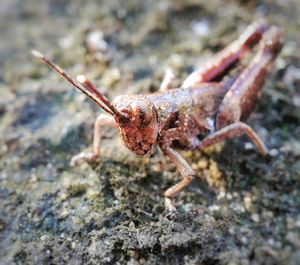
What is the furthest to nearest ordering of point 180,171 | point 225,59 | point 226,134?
point 225,59, point 226,134, point 180,171

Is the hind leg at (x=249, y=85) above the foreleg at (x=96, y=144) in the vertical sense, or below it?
above

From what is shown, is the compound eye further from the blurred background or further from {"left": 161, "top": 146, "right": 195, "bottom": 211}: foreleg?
the blurred background

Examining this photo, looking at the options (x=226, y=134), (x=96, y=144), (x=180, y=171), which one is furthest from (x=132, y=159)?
(x=226, y=134)

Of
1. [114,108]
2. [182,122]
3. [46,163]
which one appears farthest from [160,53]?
[114,108]

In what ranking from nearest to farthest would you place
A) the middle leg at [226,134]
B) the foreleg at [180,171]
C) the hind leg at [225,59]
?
the foreleg at [180,171]
the middle leg at [226,134]
the hind leg at [225,59]

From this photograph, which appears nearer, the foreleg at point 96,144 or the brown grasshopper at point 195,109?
the brown grasshopper at point 195,109

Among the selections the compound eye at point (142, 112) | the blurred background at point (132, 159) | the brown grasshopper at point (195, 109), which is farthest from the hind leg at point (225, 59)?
the compound eye at point (142, 112)

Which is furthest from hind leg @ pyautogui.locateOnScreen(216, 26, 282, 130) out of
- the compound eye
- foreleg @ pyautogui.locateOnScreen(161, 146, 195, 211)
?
the compound eye

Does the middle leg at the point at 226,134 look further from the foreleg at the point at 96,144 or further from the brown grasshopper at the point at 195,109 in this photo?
the foreleg at the point at 96,144

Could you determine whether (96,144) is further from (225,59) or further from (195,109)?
(225,59)
